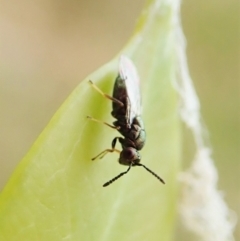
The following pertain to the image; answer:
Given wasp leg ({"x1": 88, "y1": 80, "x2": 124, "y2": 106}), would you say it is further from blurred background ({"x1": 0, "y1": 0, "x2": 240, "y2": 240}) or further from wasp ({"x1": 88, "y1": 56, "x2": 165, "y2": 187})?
blurred background ({"x1": 0, "y1": 0, "x2": 240, "y2": 240})

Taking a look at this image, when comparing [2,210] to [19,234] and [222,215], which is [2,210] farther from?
[222,215]

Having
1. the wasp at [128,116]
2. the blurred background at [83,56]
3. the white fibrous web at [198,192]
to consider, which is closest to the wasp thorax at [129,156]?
the wasp at [128,116]

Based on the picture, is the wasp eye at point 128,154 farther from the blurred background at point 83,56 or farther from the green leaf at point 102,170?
the blurred background at point 83,56

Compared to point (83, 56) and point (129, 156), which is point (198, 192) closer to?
point (129, 156)

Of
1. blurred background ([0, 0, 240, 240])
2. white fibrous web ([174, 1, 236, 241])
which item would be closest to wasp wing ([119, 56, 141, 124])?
white fibrous web ([174, 1, 236, 241])

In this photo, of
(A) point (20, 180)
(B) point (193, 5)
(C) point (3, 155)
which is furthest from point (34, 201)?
(B) point (193, 5)

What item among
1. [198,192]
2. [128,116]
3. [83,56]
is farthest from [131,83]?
[83,56]
